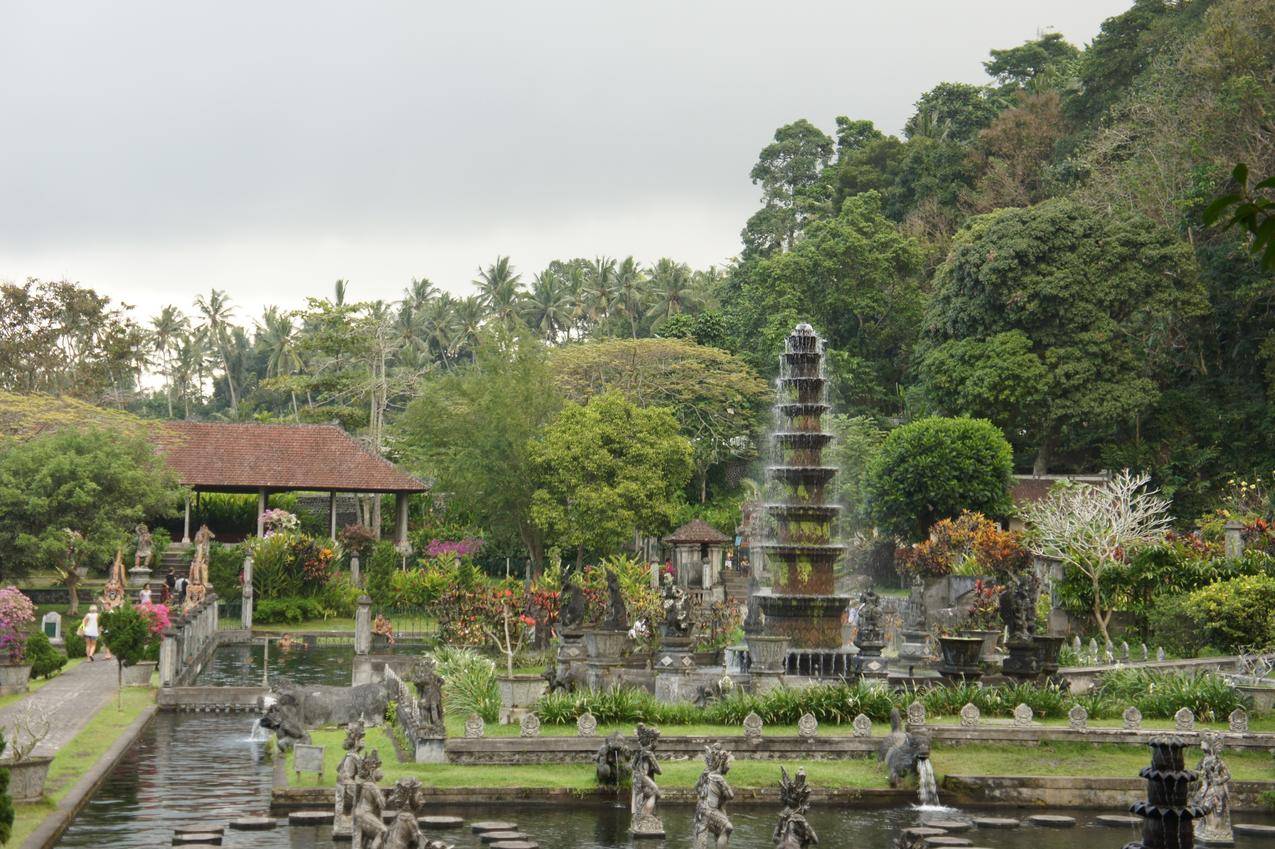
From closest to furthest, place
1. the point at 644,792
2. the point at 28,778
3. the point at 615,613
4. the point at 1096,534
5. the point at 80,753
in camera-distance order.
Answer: the point at 644,792 < the point at 28,778 < the point at 80,753 < the point at 615,613 < the point at 1096,534

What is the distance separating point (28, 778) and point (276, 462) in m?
36.0

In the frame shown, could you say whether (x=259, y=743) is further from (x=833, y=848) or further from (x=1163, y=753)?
(x=1163, y=753)

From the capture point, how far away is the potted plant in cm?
3017

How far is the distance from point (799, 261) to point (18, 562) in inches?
1281

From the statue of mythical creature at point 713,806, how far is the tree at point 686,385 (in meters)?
41.9

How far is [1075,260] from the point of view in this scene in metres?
52.2

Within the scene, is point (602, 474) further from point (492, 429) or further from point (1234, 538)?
point (1234, 538)

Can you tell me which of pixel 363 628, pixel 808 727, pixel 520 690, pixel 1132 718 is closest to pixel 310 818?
pixel 520 690

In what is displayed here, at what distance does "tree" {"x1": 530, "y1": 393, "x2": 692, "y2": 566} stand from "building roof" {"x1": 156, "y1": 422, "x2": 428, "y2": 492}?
7007 mm

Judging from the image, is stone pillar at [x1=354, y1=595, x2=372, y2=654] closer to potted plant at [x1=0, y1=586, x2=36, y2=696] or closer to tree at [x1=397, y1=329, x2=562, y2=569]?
potted plant at [x1=0, y1=586, x2=36, y2=696]

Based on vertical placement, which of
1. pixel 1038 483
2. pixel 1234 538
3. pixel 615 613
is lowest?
pixel 615 613

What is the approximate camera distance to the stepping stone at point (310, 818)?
19.6 m

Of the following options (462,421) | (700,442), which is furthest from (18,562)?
(700,442)

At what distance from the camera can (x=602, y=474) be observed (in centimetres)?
4919
